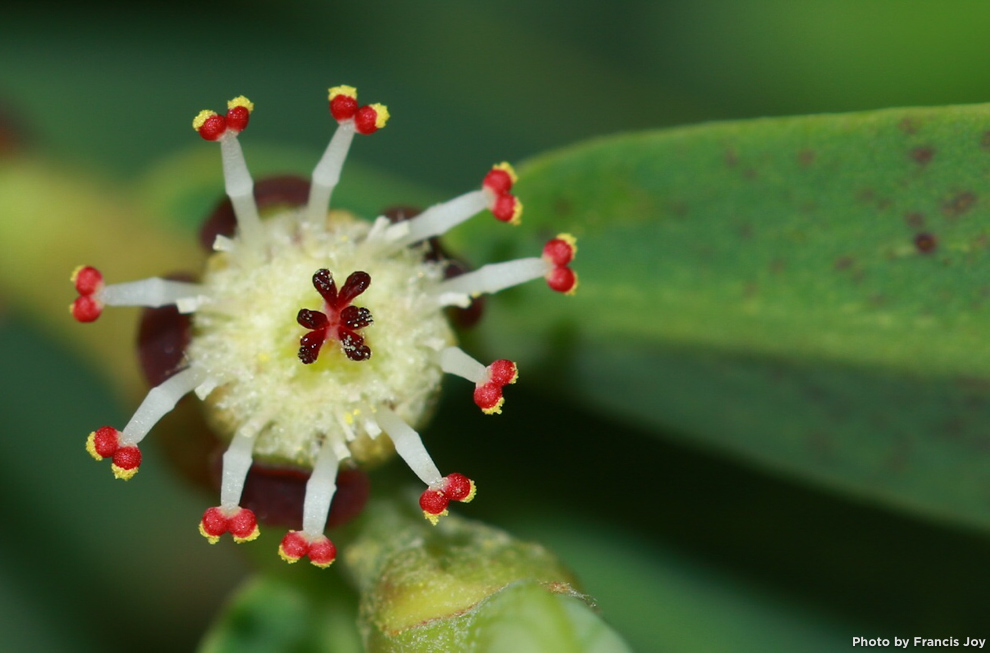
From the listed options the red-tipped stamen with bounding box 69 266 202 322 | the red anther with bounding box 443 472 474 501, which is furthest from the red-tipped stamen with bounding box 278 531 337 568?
the red-tipped stamen with bounding box 69 266 202 322

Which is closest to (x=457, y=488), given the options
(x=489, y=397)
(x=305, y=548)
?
(x=489, y=397)

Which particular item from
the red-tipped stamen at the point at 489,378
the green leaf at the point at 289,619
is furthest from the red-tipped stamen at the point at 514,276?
the green leaf at the point at 289,619

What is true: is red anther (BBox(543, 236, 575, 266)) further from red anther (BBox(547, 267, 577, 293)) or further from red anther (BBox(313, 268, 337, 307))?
red anther (BBox(313, 268, 337, 307))

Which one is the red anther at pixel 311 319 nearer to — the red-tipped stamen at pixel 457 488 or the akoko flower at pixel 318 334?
the akoko flower at pixel 318 334

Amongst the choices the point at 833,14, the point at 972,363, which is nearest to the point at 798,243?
the point at 972,363

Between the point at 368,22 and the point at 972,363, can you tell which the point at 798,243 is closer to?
the point at 972,363

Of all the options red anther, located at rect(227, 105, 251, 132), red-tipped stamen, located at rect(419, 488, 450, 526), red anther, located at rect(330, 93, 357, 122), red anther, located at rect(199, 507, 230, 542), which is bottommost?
red anther, located at rect(199, 507, 230, 542)
